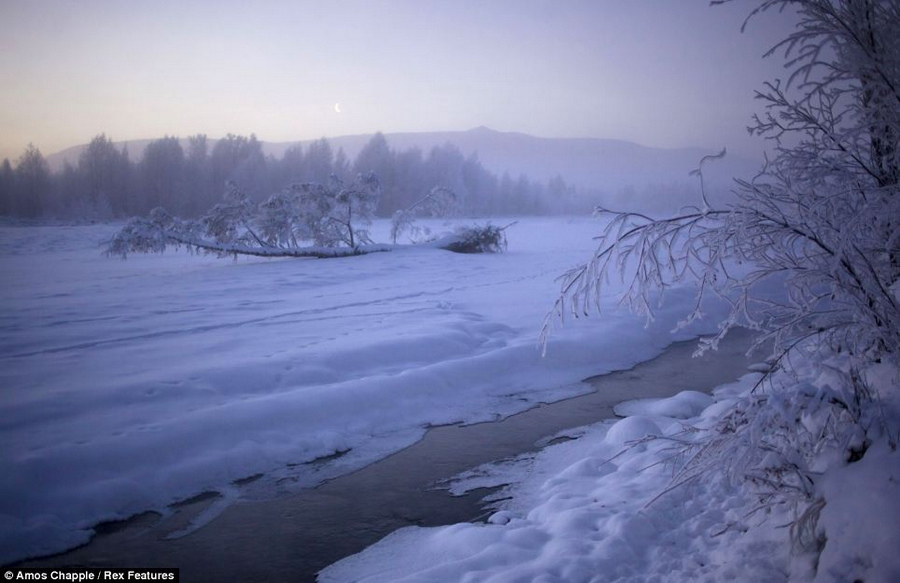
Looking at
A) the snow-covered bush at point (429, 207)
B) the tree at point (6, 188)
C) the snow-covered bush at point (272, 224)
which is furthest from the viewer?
the tree at point (6, 188)

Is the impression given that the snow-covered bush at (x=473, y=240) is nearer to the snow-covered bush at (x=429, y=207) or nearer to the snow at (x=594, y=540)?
the snow-covered bush at (x=429, y=207)

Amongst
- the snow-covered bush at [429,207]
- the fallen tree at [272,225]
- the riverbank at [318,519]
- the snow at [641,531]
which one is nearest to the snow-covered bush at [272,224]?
the fallen tree at [272,225]

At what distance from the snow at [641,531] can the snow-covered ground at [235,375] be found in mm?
1562

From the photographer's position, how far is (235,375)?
760 cm

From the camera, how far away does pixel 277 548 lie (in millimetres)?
4320

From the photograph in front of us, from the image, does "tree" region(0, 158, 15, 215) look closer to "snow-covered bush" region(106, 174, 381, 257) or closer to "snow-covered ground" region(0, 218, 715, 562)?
"snow-covered bush" region(106, 174, 381, 257)

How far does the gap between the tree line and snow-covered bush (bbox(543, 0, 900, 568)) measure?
48.8 meters

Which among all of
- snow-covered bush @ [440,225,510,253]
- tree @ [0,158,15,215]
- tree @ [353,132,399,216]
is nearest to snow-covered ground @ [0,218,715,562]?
snow-covered bush @ [440,225,510,253]

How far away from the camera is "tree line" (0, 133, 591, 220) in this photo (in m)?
50.5

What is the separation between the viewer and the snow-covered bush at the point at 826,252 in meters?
2.92

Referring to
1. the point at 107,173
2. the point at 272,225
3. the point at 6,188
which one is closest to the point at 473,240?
the point at 272,225

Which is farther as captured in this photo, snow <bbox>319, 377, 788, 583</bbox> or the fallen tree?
the fallen tree

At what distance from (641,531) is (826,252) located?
236cm

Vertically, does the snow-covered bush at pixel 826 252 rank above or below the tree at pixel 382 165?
below
